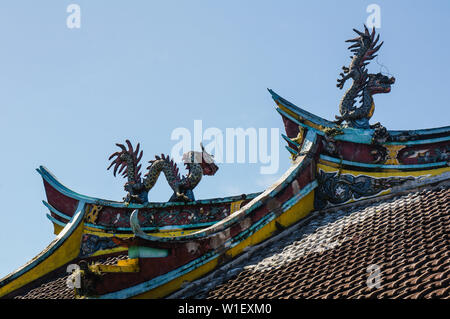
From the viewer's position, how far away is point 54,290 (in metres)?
9.55

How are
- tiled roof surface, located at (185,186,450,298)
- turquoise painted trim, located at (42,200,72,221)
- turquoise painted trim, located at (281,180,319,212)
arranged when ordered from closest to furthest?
tiled roof surface, located at (185,186,450,298), turquoise painted trim, located at (281,180,319,212), turquoise painted trim, located at (42,200,72,221)

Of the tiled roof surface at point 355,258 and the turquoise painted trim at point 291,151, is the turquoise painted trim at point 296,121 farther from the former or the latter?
the tiled roof surface at point 355,258

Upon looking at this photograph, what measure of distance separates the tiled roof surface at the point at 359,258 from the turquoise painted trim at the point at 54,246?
3769mm

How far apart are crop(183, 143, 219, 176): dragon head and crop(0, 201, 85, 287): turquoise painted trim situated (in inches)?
77.7

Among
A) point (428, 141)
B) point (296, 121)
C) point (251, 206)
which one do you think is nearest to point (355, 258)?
point (251, 206)

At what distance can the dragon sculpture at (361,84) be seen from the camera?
9.72 m

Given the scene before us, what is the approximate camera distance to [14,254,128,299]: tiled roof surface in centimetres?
915

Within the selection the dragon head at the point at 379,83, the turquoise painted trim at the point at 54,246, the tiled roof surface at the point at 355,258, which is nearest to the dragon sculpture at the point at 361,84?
the dragon head at the point at 379,83

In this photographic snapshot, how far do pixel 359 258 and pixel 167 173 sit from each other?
4.92 m

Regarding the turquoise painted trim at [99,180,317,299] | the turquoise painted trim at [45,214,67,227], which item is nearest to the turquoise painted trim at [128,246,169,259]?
the turquoise painted trim at [99,180,317,299]

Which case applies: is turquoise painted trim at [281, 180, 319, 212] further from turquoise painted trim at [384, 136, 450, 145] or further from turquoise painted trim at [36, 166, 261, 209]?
turquoise painted trim at [36, 166, 261, 209]
